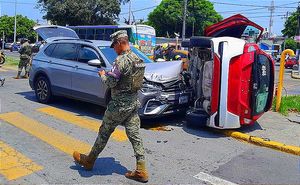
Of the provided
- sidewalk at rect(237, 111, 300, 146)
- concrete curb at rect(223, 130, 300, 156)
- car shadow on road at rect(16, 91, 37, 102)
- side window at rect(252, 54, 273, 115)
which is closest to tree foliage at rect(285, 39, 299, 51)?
sidewalk at rect(237, 111, 300, 146)

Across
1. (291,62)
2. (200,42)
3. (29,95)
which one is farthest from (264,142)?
(291,62)

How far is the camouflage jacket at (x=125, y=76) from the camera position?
4117 mm

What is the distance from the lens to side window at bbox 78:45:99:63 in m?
7.57

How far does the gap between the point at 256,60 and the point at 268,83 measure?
2.49 feet

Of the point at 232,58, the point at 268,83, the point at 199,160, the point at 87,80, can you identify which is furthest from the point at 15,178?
the point at 268,83

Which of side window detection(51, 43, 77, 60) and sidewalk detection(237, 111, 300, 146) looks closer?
sidewalk detection(237, 111, 300, 146)

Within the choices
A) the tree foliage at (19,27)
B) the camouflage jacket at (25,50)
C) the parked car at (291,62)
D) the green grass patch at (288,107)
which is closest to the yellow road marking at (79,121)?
the green grass patch at (288,107)

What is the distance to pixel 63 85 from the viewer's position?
818 cm

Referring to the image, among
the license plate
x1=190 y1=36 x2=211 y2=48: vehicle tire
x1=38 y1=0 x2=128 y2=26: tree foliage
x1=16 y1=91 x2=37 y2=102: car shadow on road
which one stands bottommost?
x1=16 y1=91 x2=37 y2=102: car shadow on road

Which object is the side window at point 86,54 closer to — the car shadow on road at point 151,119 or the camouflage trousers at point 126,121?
the car shadow on road at point 151,119

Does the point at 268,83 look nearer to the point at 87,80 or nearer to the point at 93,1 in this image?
the point at 87,80

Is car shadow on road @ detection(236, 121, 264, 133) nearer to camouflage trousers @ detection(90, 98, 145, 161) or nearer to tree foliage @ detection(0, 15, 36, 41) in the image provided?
camouflage trousers @ detection(90, 98, 145, 161)

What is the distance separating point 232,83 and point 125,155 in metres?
2.38

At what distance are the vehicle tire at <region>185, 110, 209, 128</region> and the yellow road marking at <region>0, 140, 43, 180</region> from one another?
319 centimetres
